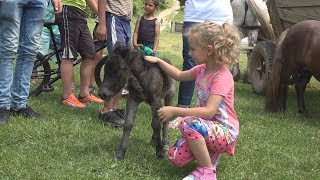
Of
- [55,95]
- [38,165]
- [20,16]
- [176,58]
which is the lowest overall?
[176,58]

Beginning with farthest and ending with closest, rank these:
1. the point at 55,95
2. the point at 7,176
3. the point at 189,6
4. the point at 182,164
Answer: the point at 55,95 → the point at 189,6 → the point at 182,164 → the point at 7,176

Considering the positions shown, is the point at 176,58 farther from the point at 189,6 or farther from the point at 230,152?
the point at 230,152

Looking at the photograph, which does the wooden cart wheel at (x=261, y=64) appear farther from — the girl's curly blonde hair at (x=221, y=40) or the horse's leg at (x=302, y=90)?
the girl's curly blonde hair at (x=221, y=40)

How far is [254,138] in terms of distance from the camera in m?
5.06

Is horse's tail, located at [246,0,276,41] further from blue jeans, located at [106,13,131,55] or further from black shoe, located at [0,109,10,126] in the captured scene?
black shoe, located at [0,109,10,126]

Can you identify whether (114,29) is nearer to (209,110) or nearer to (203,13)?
(203,13)

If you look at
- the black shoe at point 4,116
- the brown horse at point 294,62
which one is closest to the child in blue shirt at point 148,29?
the brown horse at point 294,62

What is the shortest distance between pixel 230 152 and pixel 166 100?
0.98 m

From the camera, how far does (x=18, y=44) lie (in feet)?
15.5

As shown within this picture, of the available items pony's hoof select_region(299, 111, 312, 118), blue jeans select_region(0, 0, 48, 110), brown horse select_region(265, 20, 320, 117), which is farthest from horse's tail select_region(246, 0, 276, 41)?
blue jeans select_region(0, 0, 48, 110)

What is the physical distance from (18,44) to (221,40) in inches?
90.4

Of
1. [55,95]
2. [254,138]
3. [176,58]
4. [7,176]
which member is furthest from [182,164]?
[176,58]

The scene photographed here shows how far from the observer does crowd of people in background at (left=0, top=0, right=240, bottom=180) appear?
134 inches

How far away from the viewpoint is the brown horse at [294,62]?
6480 mm
